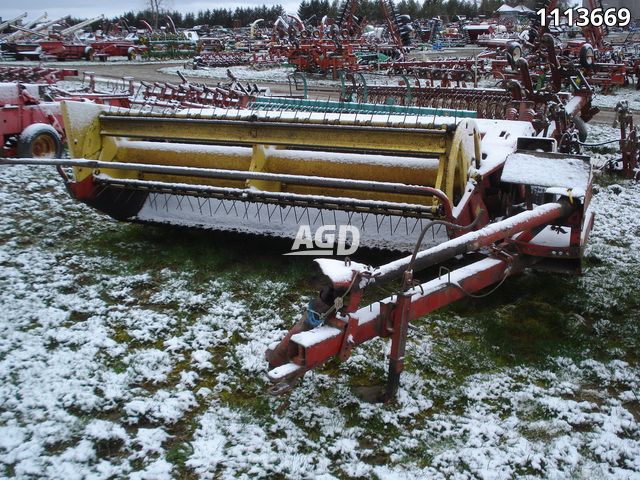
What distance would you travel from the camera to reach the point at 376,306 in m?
3.52

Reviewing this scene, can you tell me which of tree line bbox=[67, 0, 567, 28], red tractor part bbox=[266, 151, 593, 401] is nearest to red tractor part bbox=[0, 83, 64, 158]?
red tractor part bbox=[266, 151, 593, 401]

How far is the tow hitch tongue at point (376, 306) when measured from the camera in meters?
3.03

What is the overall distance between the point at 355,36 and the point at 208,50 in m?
11.0

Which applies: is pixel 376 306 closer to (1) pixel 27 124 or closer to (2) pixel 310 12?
(1) pixel 27 124

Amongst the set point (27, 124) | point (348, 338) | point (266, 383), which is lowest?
point (266, 383)

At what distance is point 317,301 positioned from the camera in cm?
323

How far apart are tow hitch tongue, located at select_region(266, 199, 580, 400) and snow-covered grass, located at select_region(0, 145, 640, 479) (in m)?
0.42

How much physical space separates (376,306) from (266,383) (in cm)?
95

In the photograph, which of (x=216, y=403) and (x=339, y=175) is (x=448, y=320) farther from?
(x=216, y=403)

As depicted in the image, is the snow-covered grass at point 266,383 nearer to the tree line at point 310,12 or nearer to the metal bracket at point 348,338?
the metal bracket at point 348,338

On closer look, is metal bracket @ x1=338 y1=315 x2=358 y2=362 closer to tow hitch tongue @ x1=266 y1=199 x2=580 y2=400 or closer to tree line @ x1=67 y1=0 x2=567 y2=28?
tow hitch tongue @ x1=266 y1=199 x2=580 y2=400

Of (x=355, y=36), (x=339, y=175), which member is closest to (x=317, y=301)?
(x=339, y=175)

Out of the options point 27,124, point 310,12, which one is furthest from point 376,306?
point 310,12

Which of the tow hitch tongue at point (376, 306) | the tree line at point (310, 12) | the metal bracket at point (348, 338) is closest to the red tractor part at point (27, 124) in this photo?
the tow hitch tongue at point (376, 306)
